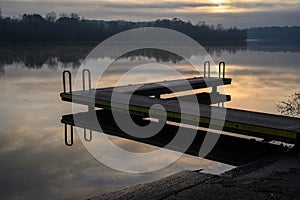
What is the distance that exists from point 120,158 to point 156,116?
1.84 m

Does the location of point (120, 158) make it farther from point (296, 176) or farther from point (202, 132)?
point (296, 176)

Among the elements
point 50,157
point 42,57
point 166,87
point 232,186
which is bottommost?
point 50,157

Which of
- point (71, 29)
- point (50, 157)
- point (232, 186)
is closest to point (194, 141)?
point (50, 157)

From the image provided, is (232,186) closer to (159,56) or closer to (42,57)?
(42,57)

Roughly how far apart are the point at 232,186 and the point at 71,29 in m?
66.0

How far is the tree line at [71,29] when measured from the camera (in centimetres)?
6056

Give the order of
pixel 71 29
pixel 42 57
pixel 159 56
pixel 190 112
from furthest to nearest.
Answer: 1. pixel 71 29
2. pixel 159 56
3. pixel 42 57
4. pixel 190 112

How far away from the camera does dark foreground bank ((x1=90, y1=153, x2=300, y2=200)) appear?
16.1 ft

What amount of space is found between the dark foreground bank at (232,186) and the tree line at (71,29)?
184 feet

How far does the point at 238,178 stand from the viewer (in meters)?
5.61

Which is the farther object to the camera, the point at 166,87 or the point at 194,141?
the point at 166,87

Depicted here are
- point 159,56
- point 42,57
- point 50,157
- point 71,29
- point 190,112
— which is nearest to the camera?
point 50,157

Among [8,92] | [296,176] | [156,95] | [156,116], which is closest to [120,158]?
[156,116]

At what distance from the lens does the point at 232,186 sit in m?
5.20
